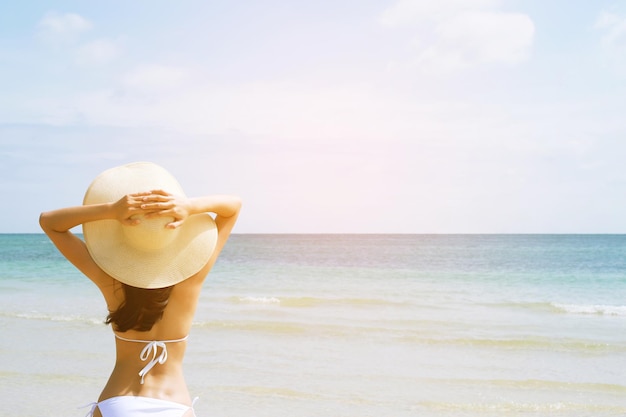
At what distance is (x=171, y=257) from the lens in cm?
230

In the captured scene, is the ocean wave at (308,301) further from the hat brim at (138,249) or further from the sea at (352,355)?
the hat brim at (138,249)

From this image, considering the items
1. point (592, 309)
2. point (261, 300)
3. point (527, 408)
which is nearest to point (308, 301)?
point (261, 300)

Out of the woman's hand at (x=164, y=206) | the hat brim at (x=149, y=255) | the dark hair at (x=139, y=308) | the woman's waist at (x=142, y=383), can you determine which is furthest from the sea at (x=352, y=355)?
the woman's hand at (x=164, y=206)

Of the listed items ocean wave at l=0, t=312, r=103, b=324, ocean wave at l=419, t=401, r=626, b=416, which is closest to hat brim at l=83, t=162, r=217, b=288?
ocean wave at l=419, t=401, r=626, b=416

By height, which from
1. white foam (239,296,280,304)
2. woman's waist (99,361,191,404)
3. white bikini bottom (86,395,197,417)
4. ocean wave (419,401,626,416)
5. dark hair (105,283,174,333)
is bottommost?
white foam (239,296,280,304)

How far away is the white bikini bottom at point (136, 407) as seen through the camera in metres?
2.37

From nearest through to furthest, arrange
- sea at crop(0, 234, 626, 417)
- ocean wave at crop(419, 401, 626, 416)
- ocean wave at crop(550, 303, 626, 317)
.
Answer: ocean wave at crop(419, 401, 626, 416) < sea at crop(0, 234, 626, 417) < ocean wave at crop(550, 303, 626, 317)

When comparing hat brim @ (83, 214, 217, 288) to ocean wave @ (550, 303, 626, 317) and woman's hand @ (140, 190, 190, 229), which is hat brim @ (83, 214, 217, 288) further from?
ocean wave @ (550, 303, 626, 317)

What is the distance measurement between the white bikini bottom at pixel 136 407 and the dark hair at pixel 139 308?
26cm

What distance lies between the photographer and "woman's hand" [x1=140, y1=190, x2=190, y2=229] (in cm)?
219

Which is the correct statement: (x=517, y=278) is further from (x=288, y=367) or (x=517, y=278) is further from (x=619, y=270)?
(x=288, y=367)

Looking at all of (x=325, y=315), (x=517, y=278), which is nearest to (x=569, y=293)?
(x=517, y=278)

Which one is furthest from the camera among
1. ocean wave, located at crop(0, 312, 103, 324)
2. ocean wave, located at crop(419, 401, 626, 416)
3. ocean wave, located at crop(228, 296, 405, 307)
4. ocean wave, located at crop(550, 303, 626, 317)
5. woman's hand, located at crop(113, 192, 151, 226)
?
ocean wave, located at crop(228, 296, 405, 307)

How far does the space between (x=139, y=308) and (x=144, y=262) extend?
8.3 inches
